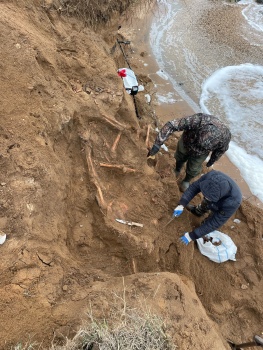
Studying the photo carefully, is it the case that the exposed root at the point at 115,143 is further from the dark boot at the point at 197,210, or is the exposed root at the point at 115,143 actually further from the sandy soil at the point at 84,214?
the dark boot at the point at 197,210

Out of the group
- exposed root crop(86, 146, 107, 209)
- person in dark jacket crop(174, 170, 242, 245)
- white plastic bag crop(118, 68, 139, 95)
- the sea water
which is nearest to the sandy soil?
exposed root crop(86, 146, 107, 209)

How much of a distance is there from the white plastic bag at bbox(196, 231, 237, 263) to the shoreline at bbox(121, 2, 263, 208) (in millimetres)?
1365

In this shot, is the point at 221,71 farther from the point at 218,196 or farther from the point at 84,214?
the point at 84,214

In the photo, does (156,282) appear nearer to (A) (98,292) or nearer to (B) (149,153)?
(A) (98,292)

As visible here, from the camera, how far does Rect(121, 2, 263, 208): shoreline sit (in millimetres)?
5949

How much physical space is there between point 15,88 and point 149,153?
6.60 ft

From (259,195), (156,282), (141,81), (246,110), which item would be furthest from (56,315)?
(246,110)

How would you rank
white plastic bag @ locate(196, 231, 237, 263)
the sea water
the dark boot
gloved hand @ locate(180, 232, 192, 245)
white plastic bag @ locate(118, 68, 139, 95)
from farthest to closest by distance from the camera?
the sea water < white plastic bag @ locate(118, 68, 139, 95) < the dark boot < white plastic bag @ locate(196, 231, 237, 263) < gloved hand @ locate(180, 232, 192, 245)

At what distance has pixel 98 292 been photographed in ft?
8.86

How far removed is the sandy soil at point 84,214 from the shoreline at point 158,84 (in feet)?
2.95

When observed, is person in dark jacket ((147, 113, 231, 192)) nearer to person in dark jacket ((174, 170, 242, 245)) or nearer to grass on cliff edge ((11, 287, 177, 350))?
person in dark jacket ((174, 170, 242, 245))

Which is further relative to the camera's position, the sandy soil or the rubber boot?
the rubber boot

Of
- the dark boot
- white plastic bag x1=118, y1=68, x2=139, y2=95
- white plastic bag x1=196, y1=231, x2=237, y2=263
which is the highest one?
white plastic bag x1=118, y1=68, x2=139, y2=95

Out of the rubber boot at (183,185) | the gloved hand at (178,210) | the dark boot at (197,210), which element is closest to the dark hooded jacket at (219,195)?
the gloved hand at (178,210)
